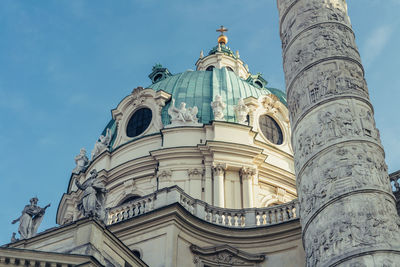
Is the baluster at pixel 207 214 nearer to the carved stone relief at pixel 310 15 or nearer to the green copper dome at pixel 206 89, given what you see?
the carved stone relief at pixel 310 15

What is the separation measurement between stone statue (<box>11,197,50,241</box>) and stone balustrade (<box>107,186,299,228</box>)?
7.48 feet

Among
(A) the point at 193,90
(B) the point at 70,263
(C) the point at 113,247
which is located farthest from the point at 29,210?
(A) the point at 193,90

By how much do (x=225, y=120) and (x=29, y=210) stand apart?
903 cm

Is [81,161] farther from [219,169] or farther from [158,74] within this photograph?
[219,169]

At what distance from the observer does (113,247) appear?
44.6 ft

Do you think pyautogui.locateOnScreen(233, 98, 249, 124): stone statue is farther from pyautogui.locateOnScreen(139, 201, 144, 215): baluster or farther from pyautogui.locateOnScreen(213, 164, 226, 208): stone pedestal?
pyautogui.locateOnScreen(139, 201, 144, 215): baluster

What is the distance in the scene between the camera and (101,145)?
2470 cm

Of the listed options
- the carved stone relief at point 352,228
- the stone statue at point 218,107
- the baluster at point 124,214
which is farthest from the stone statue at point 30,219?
the stone statue at point 218,107

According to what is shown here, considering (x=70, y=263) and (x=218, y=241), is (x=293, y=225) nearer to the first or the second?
(x=218, y=241)

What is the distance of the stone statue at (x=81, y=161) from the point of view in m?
25.6

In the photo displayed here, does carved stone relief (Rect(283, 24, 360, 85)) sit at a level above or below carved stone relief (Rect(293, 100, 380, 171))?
above

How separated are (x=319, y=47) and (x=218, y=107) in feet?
Result: 32.5

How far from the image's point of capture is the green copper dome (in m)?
24.2

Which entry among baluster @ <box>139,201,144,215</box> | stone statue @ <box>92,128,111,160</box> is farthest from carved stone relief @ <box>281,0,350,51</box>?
stone statue @ <box>92,128,111,160</box>
